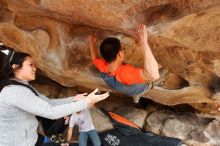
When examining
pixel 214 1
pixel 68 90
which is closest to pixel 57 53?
pixel 68 90

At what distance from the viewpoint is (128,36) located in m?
4.33

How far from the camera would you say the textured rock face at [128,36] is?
368 centimetres

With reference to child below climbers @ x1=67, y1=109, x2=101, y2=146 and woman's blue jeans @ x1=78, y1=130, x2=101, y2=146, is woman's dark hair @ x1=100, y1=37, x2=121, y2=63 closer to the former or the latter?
child below climbers @ x1=67, y1=109, x2=101, y2=146

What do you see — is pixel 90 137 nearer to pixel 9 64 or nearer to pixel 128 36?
pixel 128 36

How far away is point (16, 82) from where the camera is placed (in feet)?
9.77

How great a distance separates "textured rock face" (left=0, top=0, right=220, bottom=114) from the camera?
3.68 meters

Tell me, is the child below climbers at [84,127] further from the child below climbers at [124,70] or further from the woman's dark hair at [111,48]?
the woman's dark hair at [111,48]

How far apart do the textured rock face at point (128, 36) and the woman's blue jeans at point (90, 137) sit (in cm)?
66

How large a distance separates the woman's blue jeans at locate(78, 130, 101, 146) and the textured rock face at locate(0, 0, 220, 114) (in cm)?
66

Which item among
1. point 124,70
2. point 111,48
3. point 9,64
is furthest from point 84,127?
point 9,64

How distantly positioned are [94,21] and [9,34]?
4.41 ft

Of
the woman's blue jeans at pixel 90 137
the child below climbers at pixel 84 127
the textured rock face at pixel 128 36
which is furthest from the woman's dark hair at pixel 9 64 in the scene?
the woman's blue jeans at pixel 90 137

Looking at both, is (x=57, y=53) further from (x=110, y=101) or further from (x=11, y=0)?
(x=110, y=101)

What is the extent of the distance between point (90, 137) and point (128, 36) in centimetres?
162
